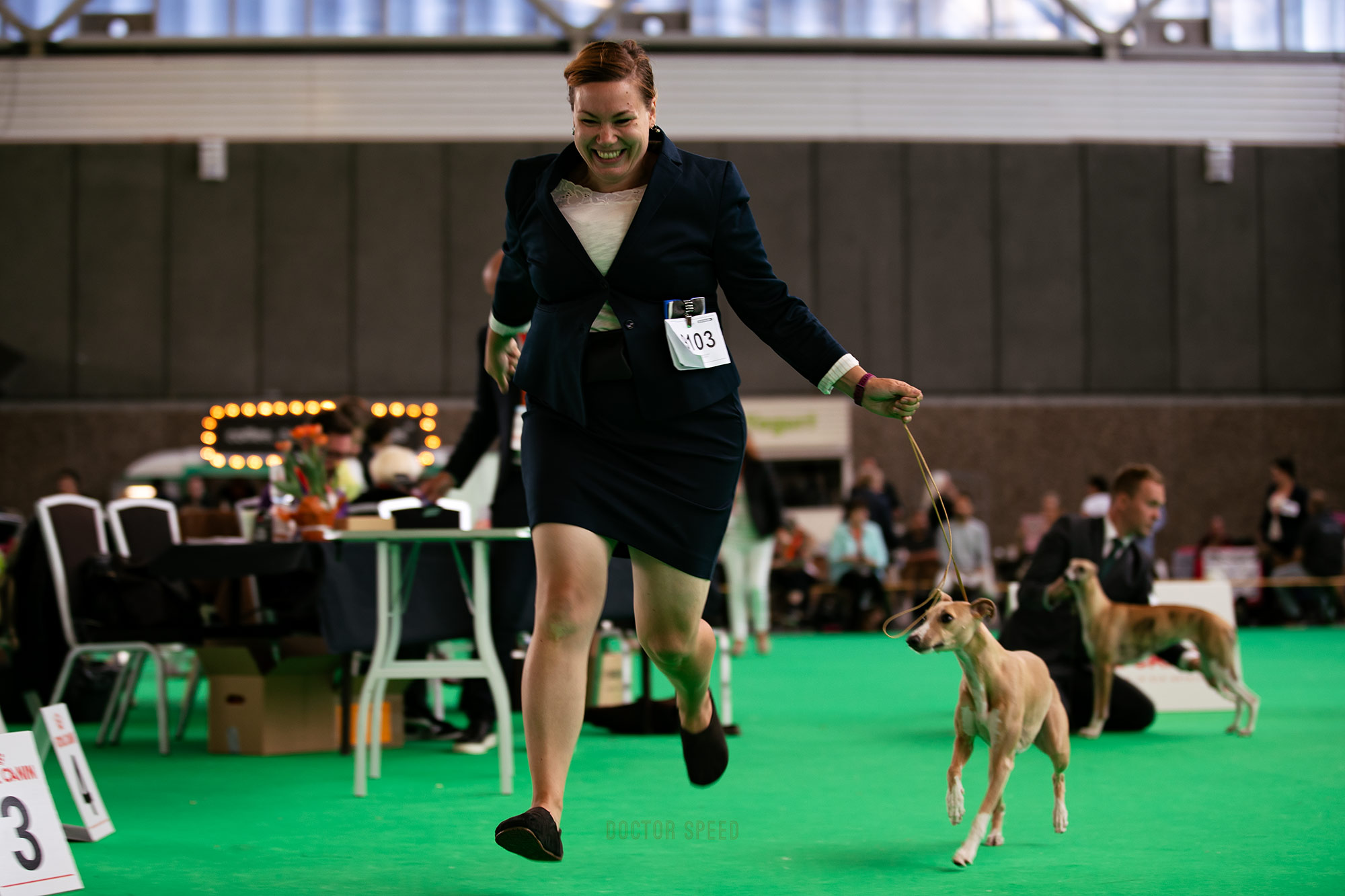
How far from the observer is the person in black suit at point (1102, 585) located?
5297 mm

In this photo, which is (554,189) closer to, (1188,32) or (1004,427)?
(1004,427)

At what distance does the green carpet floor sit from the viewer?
2.73 metres

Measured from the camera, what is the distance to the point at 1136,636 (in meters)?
5.24

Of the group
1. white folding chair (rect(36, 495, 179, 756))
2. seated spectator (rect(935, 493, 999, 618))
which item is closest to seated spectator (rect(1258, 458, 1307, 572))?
seated spectator (rect(935, 493, 999, 618))

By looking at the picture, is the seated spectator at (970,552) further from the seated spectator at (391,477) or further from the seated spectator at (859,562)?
the seated spectator at (391,477)

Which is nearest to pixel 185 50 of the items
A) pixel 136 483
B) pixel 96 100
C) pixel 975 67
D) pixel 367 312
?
pixel 96 100

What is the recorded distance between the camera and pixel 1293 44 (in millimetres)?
18203

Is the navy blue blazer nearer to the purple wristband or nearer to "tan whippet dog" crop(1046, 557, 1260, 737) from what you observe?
the purple wristband

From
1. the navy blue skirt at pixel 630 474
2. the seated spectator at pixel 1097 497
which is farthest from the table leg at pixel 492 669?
the seated spectator at pixel 1097 497

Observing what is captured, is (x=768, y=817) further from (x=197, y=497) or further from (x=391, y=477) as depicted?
(x=197, y=497)

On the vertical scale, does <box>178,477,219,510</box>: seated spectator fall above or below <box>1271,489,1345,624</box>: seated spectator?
above

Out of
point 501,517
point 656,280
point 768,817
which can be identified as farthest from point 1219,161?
Result: point 656,280

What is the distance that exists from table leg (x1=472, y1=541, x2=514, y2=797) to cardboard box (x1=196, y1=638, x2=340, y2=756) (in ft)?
3.85

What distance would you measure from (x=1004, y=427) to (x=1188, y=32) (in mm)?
6082
